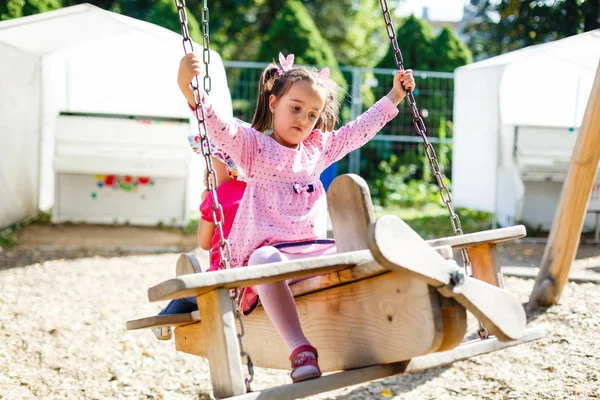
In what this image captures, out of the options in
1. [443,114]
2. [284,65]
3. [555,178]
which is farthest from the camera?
[443,114]

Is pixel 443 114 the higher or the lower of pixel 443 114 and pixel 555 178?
the higher

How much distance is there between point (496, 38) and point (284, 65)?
50.7 feet

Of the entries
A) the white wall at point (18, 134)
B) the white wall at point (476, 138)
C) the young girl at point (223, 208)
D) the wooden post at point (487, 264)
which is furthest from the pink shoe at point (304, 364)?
the white wall at point (476, 138)

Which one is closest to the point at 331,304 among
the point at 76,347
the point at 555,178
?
the point at 76,347

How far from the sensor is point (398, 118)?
41.3 feet

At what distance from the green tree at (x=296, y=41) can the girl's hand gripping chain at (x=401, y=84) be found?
393 inches

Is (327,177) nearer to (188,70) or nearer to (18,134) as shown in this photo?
(188,70)

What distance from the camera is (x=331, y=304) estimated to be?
2352 millimetres

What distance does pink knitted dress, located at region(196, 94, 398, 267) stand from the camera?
2.61m

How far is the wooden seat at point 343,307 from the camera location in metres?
1.95

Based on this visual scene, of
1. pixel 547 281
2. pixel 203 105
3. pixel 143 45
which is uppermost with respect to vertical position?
pixel 143 45

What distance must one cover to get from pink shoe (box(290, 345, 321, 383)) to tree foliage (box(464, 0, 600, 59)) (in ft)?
19.3

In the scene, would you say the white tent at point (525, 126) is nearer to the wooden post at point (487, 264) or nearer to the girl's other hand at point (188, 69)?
the wooden post at point (487, 264)

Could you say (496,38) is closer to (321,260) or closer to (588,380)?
(588,380)
